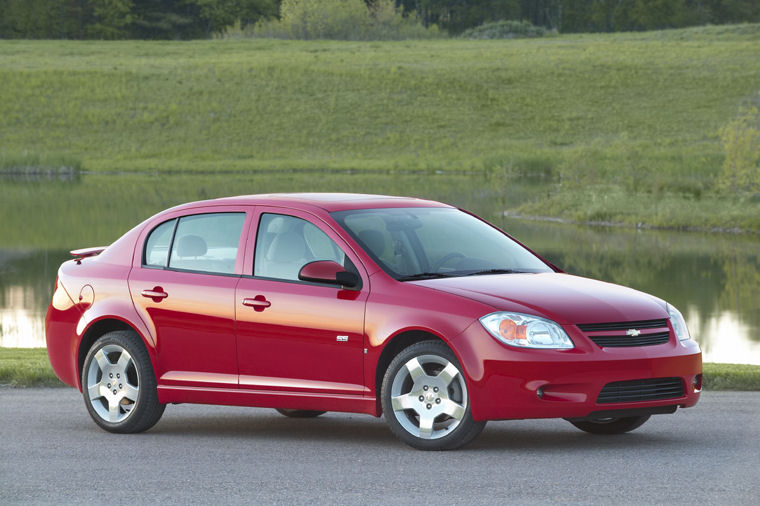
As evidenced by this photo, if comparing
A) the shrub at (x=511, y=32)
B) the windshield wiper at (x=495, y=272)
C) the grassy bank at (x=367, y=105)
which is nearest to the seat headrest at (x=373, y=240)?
the windshield wiper at (x=495, y=272)

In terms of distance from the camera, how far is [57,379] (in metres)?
12.8

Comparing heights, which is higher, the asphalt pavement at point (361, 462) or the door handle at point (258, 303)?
the door handle at point (258, 303)

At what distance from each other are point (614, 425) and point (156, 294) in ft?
10.7

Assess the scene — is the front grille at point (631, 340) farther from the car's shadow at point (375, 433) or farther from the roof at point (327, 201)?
the roof at point (327, 201)

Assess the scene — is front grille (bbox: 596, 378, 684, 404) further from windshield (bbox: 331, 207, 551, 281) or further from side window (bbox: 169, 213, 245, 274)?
side window (bbox: 169, 213, 245, 274)

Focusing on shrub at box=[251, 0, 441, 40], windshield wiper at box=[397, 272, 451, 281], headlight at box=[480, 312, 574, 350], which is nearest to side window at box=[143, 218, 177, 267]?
windshield wiper at box=[397, 272, 451, 281]

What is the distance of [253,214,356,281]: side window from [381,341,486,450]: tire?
95 cm

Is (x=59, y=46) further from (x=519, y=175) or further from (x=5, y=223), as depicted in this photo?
(x=5, y=223)

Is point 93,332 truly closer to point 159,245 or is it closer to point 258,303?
point 159,245

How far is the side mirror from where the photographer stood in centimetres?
922

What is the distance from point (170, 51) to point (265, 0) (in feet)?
118

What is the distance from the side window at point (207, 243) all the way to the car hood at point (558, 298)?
154 cm

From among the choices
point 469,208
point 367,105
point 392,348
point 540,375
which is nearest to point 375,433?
point 392,348

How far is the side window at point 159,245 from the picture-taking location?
1044 cm
